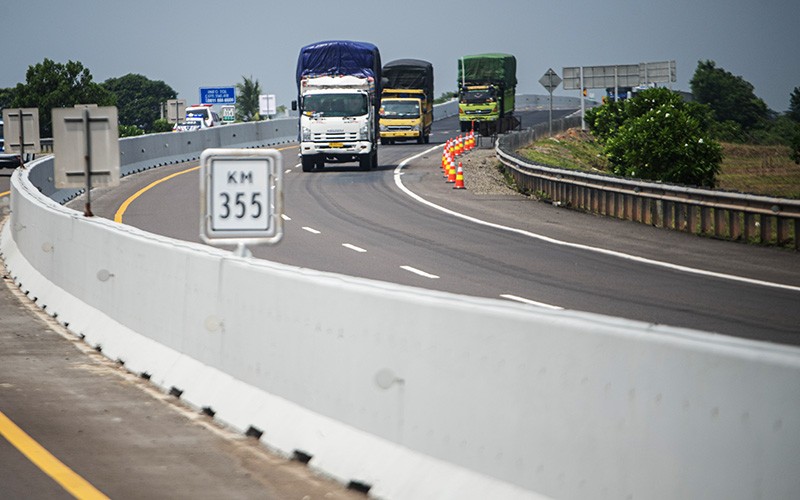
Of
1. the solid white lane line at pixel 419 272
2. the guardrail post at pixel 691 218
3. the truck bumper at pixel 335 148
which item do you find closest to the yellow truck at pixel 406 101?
the truck bumper at pixel 335 148

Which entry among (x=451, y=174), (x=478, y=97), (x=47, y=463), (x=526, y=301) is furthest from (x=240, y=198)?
(x=478, y=97)

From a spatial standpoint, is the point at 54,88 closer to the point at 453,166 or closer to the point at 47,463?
the point at 453,166

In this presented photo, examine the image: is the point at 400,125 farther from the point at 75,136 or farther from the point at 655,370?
the point at 655,370

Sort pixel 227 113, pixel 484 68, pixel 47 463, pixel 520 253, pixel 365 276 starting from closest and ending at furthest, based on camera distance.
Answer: pixel 47 463 → pixel 365 276 → pixel 520 253 → pixel 484 68 → pixel 227 113

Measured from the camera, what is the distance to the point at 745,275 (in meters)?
20.1

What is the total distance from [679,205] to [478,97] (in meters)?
46.3

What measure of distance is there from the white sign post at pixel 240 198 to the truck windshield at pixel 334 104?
34.2 meters

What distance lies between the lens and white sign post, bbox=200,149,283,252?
11.2 m

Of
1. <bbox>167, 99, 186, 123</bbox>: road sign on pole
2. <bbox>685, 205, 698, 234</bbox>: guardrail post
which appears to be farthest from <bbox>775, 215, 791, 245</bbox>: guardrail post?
<bbox>167, 99, 186, 123</bbox>: road sign on pole

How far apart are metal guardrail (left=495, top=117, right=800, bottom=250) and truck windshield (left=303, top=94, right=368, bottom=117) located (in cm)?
1054

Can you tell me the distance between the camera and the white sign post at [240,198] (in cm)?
1119

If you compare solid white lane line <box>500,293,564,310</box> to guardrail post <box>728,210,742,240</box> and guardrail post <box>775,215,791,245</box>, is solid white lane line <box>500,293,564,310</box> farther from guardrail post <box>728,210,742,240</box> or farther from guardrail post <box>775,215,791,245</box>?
guardrail post <box>728,210,742,240</box>

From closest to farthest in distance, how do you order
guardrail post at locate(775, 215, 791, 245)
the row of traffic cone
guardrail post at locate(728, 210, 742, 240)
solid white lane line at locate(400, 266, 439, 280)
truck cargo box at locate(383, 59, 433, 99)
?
solid white lane line at locate(400, 266, 439, 280), guardrail post at locate(775, 215, 791, 245), guardrail post at locate(728, 210, 742, 240), the row of traffic cone, truck cargo box at locate(383, 59, 433, 99)

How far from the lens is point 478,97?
7275 centimetres
